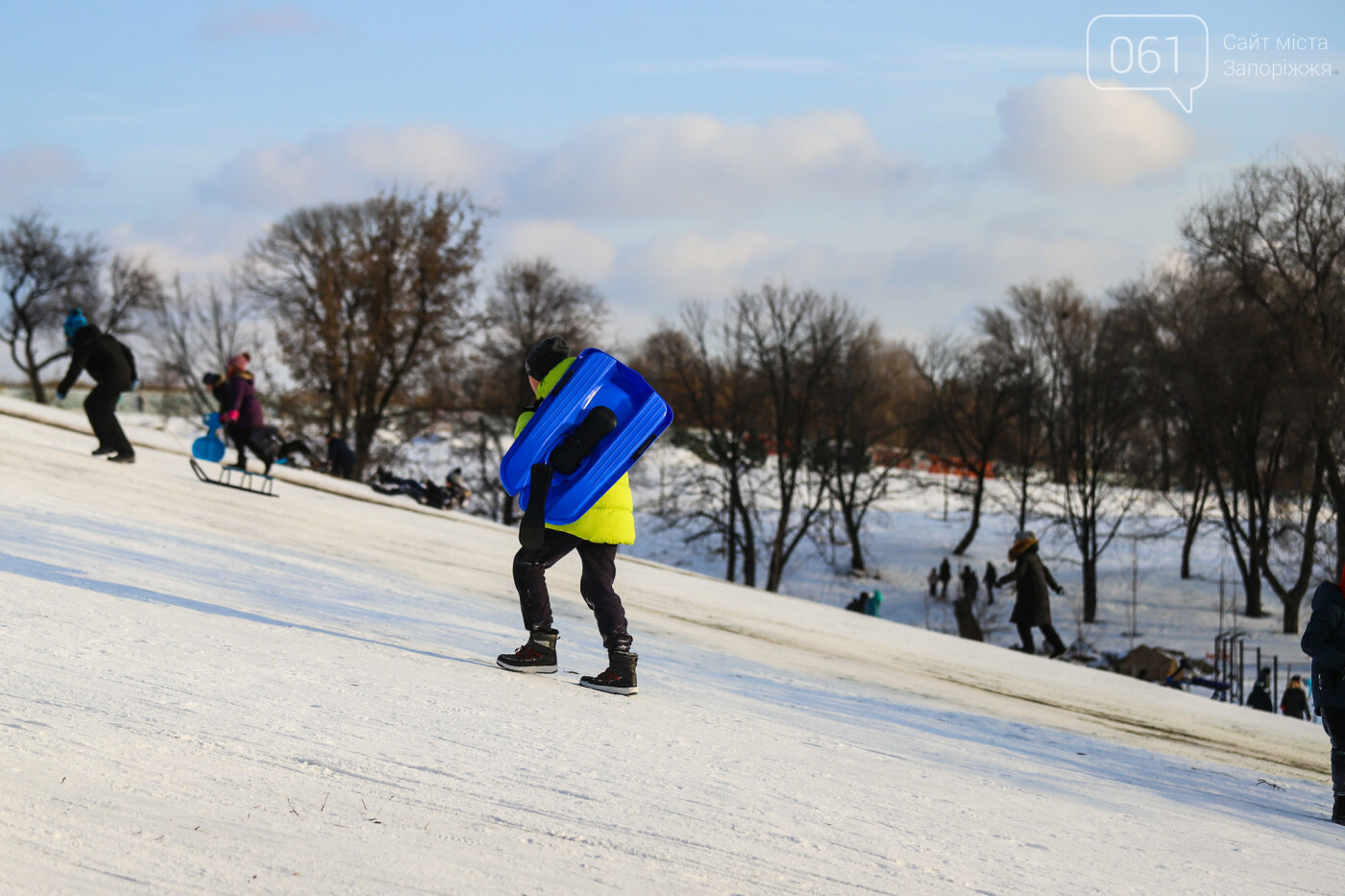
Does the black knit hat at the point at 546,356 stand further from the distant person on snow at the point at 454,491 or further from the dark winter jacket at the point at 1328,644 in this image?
the distant person on snow at the point at 454,491

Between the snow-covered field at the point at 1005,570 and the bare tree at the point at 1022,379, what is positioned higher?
the bare tree at the point at 1022,379

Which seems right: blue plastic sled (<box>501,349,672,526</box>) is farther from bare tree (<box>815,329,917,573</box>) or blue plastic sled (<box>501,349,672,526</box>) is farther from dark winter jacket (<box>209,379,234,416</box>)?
bare tree (<box>815,329,917,573</box>)

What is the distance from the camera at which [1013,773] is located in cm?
578

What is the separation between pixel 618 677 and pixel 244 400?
389 inches

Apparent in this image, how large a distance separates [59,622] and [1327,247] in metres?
32.7

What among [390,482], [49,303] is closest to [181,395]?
[49,303]

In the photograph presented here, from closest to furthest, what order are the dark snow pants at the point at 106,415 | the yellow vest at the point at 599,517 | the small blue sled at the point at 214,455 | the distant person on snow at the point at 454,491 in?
1. the yellow vest at the point at 599,517
2. the dark snow pants at the point at 106,415
3. the small blue sled at the point at 214,455
4. the distant person on snow at the point at 454,491

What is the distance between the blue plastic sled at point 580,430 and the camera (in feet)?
17.2

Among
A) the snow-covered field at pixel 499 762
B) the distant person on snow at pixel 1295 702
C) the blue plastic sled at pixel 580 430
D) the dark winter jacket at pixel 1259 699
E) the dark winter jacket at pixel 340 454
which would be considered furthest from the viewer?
the dark winter jacket at pixel 340 454

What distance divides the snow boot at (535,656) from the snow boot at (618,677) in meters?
0.29

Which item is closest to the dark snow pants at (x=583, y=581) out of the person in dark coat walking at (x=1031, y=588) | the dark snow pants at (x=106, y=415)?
the dark snow pants at (x=106, y=415)

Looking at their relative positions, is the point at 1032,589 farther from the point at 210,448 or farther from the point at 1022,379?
the point at 1022,379

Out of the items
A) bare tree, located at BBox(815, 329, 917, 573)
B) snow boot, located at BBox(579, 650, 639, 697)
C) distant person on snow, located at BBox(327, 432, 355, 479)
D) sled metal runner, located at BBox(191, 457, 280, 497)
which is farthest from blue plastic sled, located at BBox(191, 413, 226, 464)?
bare tree, located at BBox(815, 329, 917, 573)

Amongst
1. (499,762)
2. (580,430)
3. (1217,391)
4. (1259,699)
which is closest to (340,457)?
(1259,699)
